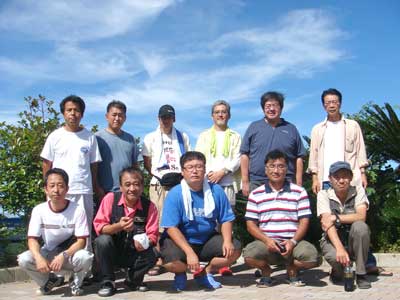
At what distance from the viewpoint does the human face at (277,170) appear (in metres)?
5.38

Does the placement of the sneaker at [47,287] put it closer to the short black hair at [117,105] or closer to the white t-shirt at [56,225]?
the white t-shirt at [56,225]

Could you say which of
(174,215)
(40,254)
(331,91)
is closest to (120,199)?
(174,215)

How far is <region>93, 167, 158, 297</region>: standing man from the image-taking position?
16.7ft

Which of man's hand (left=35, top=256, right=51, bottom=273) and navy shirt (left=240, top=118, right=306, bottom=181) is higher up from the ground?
navy shirt (left=240, top=118, right=306, bottom=181)

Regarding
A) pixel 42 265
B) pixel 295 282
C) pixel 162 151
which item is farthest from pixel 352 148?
pixel 42 265

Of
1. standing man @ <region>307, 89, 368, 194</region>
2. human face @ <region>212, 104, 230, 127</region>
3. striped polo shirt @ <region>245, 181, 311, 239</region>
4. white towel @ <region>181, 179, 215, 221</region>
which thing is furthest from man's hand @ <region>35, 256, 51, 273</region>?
standing man @ <region>307, 89, 368, 194</region>

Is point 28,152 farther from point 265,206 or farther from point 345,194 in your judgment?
point 345,194

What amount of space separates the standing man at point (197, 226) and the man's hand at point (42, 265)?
1.14m

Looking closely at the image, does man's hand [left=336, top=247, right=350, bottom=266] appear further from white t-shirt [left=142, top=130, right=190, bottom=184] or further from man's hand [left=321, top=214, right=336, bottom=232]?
white t-shirt [left=142, top=130, right=190, bottom=184]

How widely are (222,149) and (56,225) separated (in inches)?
87.9

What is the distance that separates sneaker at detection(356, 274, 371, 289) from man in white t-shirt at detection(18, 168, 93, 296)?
106 inches

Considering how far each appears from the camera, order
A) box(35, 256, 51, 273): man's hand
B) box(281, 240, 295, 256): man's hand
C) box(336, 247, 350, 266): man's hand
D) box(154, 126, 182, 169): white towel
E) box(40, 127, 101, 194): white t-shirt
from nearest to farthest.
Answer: box(35, 256, 51, 273): man's hand
box(336, 247, 350, 266): man's hand
box(281, 240, 295, 256): man's hand
box(40, 127, 101, 194): white t-shirt
box(154, 126, 182, 169): white towel

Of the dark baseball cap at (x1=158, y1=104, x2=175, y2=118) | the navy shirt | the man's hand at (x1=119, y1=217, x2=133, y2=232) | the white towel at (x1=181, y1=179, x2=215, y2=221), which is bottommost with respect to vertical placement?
the man's hand at (x1=119, y1=217, x2=133, y2=232)

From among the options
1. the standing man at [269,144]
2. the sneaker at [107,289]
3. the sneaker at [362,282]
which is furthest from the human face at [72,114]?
the sneaker at [362,282]
